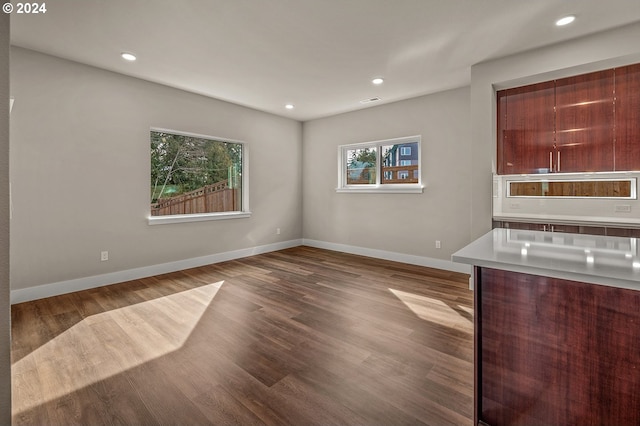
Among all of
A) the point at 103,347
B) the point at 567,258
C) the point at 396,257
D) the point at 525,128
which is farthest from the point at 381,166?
the point at 103,347

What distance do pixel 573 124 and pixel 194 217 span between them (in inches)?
190

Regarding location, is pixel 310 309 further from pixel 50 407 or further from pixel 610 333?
pixel 610 333

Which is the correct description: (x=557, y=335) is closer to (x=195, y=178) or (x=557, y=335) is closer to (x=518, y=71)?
(x=518, y=71)

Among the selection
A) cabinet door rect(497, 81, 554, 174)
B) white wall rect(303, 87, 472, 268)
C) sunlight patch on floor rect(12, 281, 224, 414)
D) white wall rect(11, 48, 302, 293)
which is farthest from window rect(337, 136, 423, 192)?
sunlight patch on floor rect(12, 281, 224, 414)

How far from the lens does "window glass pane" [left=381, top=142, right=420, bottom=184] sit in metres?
4.85

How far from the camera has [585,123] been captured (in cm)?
297

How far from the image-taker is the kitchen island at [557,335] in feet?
3.52

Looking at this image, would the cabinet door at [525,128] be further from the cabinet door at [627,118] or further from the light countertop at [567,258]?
the light countertop at [567,258]

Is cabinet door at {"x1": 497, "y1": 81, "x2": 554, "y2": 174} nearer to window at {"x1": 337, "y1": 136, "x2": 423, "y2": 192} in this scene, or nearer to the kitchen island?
window at {"x1": 337, "y1": 136, "x2": 423, "y2": 192}

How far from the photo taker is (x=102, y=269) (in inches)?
144

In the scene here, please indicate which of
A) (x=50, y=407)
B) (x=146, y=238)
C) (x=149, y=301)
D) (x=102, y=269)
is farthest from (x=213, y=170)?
(x=50, y=407)

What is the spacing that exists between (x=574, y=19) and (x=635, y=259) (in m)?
2.43

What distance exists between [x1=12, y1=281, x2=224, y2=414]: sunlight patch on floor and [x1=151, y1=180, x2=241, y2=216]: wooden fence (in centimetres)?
162

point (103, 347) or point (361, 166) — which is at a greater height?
point (361, 166)
